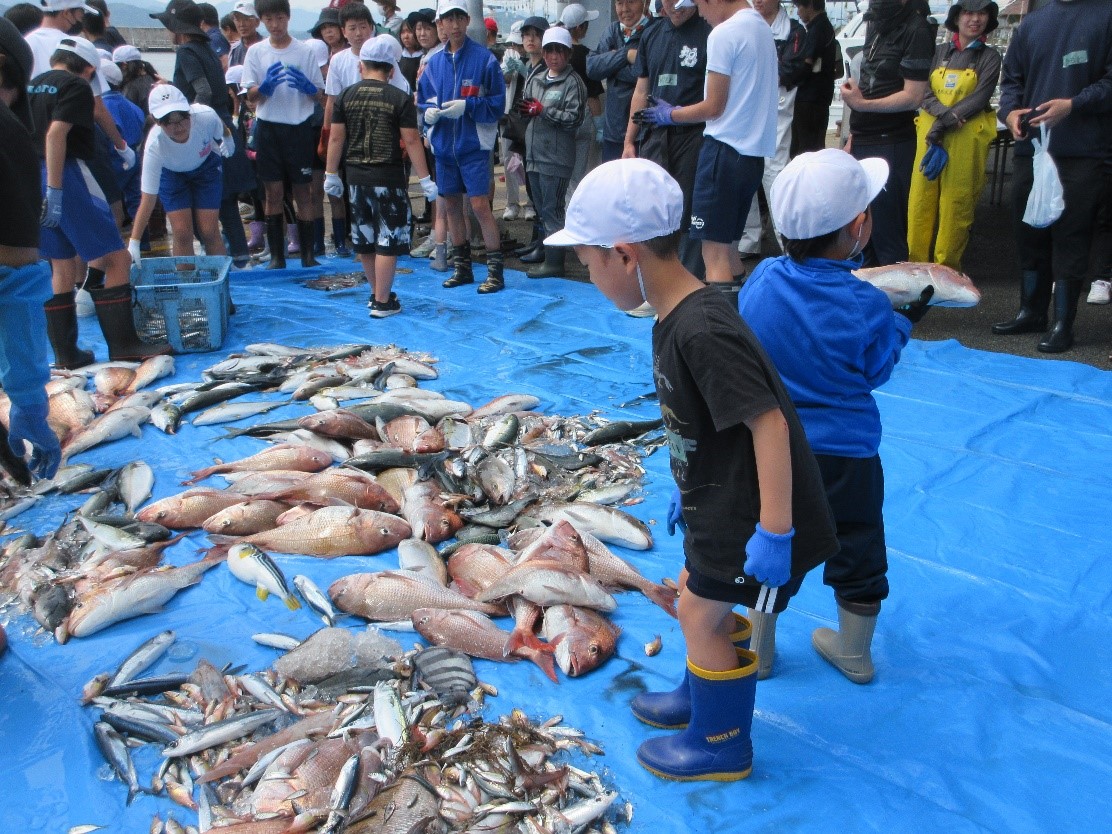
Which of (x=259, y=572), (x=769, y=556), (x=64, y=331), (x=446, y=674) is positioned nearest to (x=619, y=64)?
(x=64, y=331)

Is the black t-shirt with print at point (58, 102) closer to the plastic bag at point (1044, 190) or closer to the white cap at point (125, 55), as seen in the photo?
the white cap at point (125, 55)

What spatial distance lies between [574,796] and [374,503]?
1784 millimetres

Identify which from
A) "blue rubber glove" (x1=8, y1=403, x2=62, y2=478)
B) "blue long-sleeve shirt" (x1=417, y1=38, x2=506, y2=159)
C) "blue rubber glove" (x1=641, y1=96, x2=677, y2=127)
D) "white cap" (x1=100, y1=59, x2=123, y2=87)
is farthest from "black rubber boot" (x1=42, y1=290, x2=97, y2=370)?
"blue rubber glove" (x1=641, y1=96, x2=677, y2=127)

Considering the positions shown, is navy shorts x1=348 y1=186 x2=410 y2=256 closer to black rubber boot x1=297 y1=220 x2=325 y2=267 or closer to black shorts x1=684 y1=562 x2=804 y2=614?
black rubber boot x1=297 y1=220 x2=325 y2=267

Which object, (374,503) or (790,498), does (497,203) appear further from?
(790,498)

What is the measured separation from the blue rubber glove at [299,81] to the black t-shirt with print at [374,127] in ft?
4.23

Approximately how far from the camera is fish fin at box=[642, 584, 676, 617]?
10.0 ft

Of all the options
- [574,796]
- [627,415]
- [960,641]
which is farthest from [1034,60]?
[574,796]

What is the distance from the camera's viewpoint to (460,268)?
785 cm

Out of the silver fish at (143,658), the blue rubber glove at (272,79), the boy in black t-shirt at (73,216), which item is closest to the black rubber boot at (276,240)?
the blue rubber glove at (272,79)

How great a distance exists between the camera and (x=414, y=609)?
2967 mm

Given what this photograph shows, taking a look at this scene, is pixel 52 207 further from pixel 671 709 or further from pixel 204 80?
pixel 671 709

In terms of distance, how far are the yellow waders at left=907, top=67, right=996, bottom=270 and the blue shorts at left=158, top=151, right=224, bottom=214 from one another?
5.39 m

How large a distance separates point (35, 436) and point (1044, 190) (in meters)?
5.58
